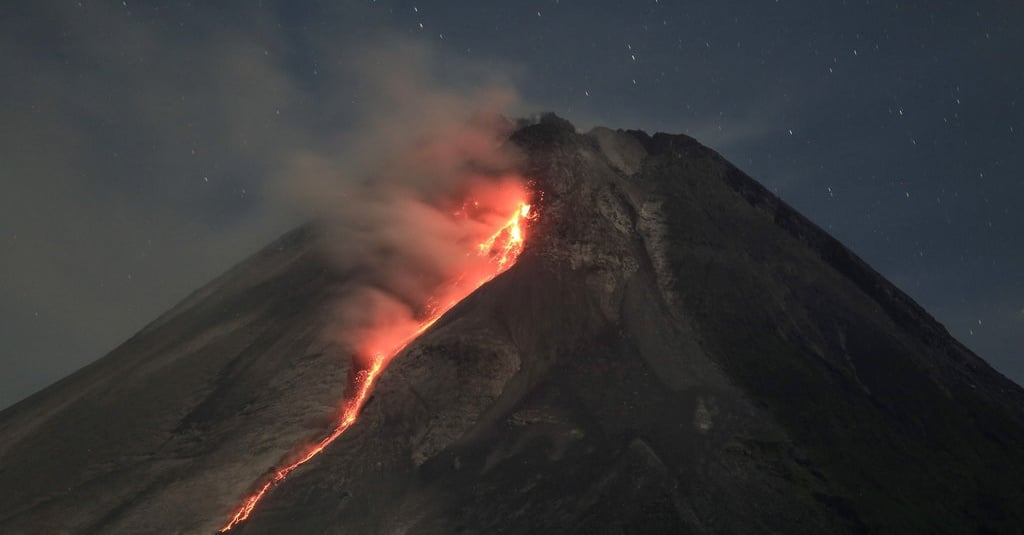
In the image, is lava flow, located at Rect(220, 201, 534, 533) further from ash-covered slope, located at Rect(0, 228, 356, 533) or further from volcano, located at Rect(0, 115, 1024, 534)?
ash-covered slope, located at Rect(0, 228, 356, 533)

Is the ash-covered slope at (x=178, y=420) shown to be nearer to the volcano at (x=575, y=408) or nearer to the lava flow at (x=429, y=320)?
the volcano at (x=575, y=408)

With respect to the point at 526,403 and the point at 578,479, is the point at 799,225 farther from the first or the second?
the point at 578,479

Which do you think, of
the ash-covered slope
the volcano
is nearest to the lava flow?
the volcano

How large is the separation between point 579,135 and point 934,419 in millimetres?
56545

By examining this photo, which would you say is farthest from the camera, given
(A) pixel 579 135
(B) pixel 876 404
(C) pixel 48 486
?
(A) pixel 579 135

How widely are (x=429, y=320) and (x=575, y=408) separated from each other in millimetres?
27282

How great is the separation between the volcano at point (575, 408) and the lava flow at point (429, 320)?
1.21 metres

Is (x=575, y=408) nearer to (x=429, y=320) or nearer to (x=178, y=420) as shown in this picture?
(x=429, y=320)

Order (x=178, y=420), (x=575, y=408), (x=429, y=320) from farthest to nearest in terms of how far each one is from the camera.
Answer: (x=429, y=320) < (x=178, y=420) < (x=575, y=408)

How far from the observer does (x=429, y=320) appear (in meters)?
97.1

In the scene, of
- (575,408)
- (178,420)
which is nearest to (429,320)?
(575,408)

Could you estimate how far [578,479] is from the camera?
6550 centimetres

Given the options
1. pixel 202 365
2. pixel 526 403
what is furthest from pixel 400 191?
pixel 526 403

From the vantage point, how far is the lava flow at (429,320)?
71062mm
